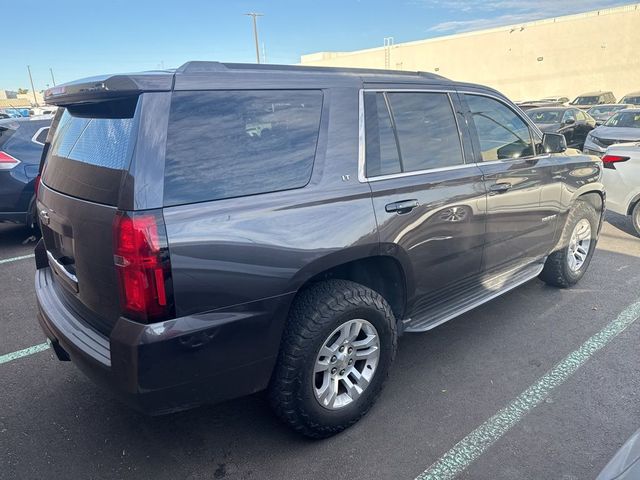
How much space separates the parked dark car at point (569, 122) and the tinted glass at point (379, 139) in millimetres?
13321

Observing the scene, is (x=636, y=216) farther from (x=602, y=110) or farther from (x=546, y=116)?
(x=602, y=110)

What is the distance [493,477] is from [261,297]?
1.48 meters

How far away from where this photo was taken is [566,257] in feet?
14.6

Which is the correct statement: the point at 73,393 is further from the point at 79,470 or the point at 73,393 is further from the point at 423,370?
the point at 423,370

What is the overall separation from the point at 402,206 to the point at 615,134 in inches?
293

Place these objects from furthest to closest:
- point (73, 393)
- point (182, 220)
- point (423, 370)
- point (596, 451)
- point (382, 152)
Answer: point (423, 370) → point (73, 393) → point (382, 152) → point (596, 451) → point (182, 220)

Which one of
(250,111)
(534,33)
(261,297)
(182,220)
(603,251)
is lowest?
(603,251)

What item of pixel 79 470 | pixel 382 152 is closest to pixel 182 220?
pixel 382 152

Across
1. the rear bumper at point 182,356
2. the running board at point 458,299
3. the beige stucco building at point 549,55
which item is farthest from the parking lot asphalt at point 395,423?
the beige stucco building at point 549,55

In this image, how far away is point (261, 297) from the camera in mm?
2168

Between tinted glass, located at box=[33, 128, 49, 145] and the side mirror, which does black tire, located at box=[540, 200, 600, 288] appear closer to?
the side mirror

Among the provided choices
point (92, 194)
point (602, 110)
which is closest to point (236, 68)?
point (92, 194)

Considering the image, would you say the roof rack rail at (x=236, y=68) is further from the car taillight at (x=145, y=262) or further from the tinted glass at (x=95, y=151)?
the car taillight at (x=145, y=262)

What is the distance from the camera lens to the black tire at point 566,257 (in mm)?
4367
